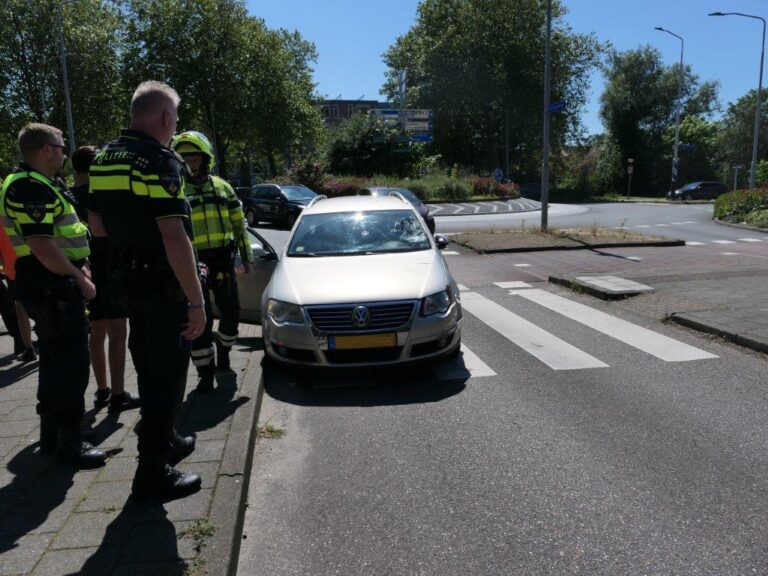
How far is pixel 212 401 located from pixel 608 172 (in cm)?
5901

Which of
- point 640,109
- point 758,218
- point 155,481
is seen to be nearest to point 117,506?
point 155,481

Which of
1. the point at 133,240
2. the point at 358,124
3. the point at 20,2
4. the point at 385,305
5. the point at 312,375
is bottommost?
the point at 312,375

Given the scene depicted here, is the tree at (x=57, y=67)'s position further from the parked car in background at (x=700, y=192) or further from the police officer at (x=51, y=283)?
the parked car in background at (x=700, y=192)

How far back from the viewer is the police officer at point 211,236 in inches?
188

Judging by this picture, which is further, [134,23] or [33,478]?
[134,23]

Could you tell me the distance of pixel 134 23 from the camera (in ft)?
147

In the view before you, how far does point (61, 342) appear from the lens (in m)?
3.50

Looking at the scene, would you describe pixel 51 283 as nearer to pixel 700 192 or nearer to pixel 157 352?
pixel 157 352

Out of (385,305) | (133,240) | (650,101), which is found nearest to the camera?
(133,240)

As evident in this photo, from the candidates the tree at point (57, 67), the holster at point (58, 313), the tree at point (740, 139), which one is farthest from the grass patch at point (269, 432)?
the tree at point (740, 139)

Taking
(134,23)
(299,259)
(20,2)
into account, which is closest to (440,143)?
(134,23)

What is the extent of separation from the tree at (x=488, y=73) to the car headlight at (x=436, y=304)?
51780 millimetres

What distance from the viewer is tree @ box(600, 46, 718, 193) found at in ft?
188

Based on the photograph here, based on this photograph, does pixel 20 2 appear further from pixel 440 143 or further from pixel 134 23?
pixel 440 143
